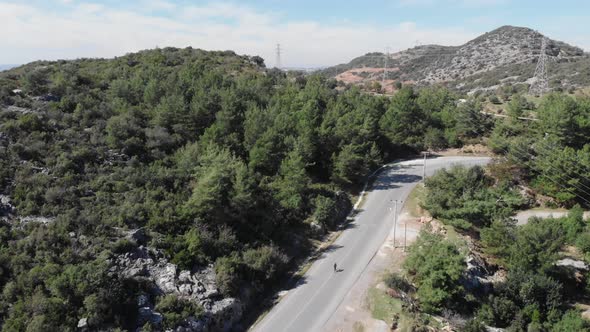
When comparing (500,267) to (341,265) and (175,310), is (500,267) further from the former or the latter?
(175,310)

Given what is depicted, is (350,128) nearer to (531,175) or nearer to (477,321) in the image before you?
(531,175)

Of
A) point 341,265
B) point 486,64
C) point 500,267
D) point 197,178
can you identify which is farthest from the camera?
point 486,64

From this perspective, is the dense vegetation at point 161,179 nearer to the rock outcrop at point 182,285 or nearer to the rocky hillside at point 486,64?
the rock outcrop at point 182,285

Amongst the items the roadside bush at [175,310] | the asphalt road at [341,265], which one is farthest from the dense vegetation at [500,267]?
the roadside bush at [175,310]

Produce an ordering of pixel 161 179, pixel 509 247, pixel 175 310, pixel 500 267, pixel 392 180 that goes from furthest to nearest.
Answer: pixel 392 180
pixel 161 179
pixel 500 267
pixel 509 247
pixel 175 310

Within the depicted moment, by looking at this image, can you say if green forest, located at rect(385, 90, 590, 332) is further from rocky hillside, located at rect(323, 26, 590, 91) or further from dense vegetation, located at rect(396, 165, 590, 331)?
rocky hillside, located at rect(323, 26, 590, 91)

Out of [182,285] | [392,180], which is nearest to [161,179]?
[182,285]

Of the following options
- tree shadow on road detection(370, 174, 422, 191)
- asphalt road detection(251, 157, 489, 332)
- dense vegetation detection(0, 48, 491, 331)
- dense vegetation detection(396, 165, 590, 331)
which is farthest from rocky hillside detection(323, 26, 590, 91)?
dense vegetation detection(396, 165, 590, 331)
